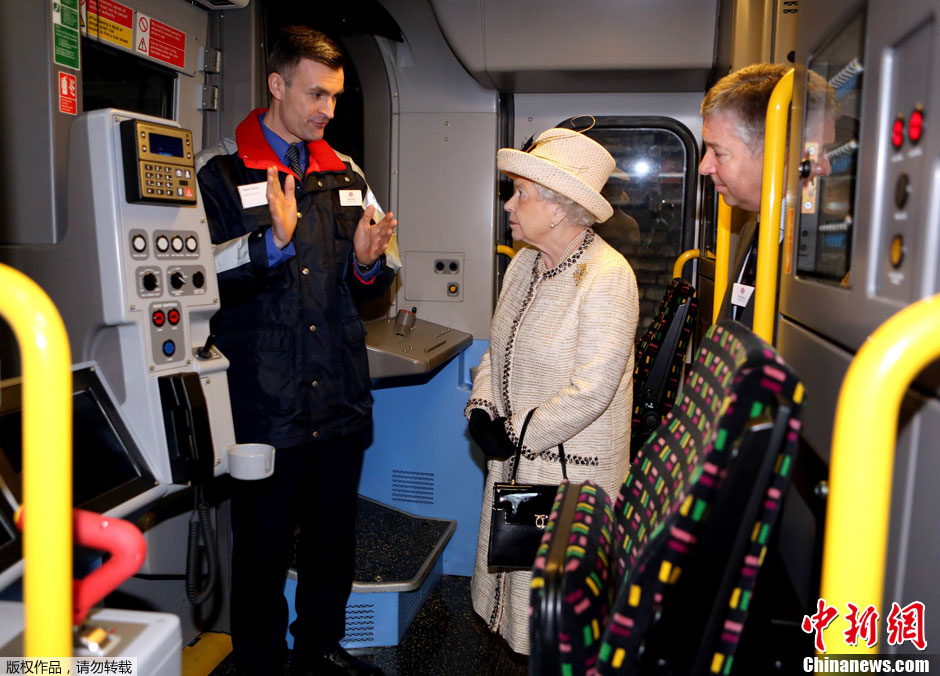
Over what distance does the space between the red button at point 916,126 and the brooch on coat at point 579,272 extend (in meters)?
1.36

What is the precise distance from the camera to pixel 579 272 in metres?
2.30

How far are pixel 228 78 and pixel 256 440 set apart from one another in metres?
1.47

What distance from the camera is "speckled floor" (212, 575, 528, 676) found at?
2.91 metres

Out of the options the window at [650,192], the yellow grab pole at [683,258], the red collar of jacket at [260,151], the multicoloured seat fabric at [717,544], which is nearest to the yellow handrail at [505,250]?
the window at [650,192]

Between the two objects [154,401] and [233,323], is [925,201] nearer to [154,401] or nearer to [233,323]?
[154,401]

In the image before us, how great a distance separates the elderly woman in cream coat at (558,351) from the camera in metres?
2.20

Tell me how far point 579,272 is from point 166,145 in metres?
1.22

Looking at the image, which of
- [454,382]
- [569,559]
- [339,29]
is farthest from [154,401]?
[339,29]

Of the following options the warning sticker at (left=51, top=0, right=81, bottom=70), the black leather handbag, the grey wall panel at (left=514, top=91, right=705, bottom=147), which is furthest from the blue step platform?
the grey wall panel at (left=514, top=91, right=705, bottom=147)

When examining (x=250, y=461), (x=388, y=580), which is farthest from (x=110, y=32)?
(x=388, y=580)

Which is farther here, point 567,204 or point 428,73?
point 428,73

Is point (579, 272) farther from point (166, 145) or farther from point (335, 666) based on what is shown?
point (335, 666)

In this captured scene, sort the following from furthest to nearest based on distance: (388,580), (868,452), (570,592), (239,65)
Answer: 1. (388,580)
2. (239,65)
3. (570,592)
4. (868,452)

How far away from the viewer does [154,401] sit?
1.86m
